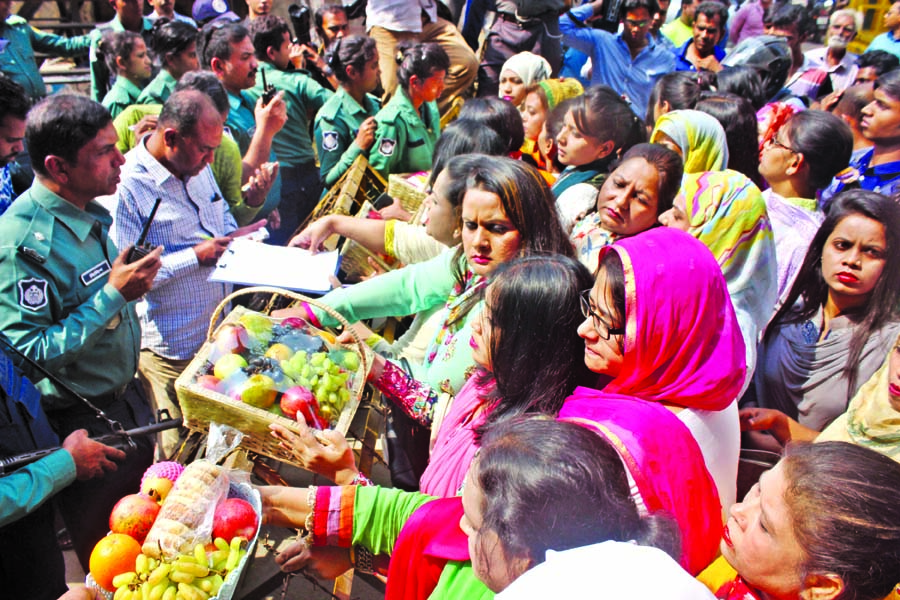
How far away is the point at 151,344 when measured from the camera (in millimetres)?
3426

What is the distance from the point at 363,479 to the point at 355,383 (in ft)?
1.60

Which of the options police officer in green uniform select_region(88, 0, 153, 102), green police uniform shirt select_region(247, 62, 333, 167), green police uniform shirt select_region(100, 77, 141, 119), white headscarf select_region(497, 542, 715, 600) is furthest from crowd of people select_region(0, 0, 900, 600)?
police officer in green uniform select_region(88, 0, 153, 102)

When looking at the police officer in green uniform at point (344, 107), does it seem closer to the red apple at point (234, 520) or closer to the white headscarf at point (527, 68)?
the white headscarf at point (527, 68)

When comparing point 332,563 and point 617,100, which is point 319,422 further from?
point 617,100

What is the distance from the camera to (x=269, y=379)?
222 cm

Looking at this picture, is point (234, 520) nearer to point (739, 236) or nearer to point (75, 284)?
point (75, 284)

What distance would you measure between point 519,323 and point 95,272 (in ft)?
6.12

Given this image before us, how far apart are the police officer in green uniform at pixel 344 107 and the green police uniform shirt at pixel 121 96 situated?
136 cm

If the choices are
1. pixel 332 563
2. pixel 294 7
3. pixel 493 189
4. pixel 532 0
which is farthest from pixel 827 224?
pixel 294 7

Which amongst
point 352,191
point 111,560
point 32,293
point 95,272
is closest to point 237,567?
point 111,560

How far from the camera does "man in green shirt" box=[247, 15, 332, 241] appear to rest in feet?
17.2

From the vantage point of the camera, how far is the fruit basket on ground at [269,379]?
215 cm

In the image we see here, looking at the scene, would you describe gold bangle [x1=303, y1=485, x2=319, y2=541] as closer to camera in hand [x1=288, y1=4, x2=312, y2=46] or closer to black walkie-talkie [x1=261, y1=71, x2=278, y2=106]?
black walkie-talkie [x1=261, y1=71, x2=278, y2=106]

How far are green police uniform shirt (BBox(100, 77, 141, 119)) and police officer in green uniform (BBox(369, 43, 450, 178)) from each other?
1.84m
